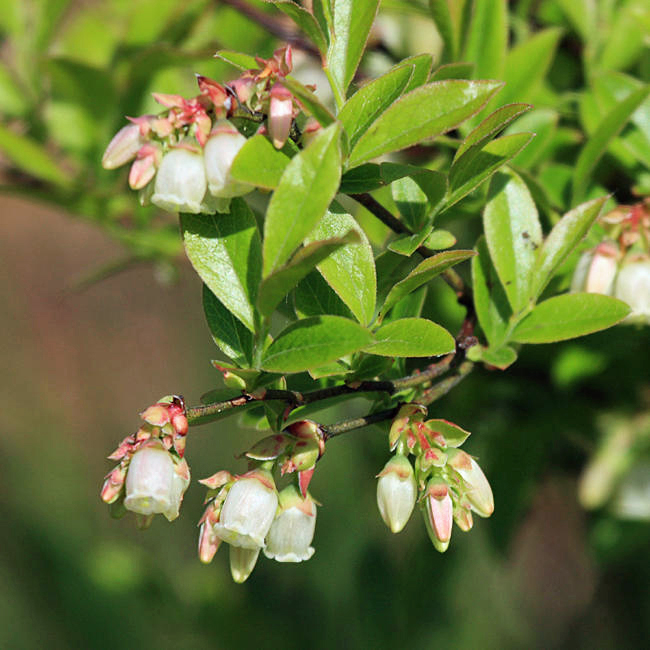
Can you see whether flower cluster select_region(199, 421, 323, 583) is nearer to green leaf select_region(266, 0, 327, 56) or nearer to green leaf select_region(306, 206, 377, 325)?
green leaf select_region(306, 206, 377, 325)

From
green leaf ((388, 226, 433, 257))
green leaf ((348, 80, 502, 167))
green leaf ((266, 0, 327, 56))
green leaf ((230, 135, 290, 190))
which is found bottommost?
green leaf ((388, 226, 433, 257))

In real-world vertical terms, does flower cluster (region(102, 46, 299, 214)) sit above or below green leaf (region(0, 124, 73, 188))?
above

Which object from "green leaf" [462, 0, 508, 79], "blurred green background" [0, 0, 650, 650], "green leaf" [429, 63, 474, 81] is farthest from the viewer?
"blurred green background" [0, 0, 650, 650]

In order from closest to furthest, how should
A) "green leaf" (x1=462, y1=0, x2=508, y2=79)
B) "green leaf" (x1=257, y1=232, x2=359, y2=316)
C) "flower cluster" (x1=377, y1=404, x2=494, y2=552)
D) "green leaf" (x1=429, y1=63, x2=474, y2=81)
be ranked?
"green leaf" (x1=257, y1=232, x2=359, y2=316) → "flower cluster" (x1=377, y1=404, x2=494, y2=552) → "green leaf" (x1=429, y1=63, x2=474, y2=81) → "green leaf" (x1=462, y1=0, x2=508, y2=79)

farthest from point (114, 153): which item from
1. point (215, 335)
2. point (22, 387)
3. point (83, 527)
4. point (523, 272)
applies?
point (22, 387)

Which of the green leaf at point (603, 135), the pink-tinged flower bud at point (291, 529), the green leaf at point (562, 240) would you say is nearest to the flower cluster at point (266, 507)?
the pink-tinged flower bud at point (291, 529)

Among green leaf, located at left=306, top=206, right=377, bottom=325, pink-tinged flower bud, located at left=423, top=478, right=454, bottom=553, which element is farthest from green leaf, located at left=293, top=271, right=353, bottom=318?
pink-tinged flower bud, located at left=423, top=478, right=454, bottom=553

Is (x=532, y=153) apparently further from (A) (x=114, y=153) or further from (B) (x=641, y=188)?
(A) (x=114, y=153)
